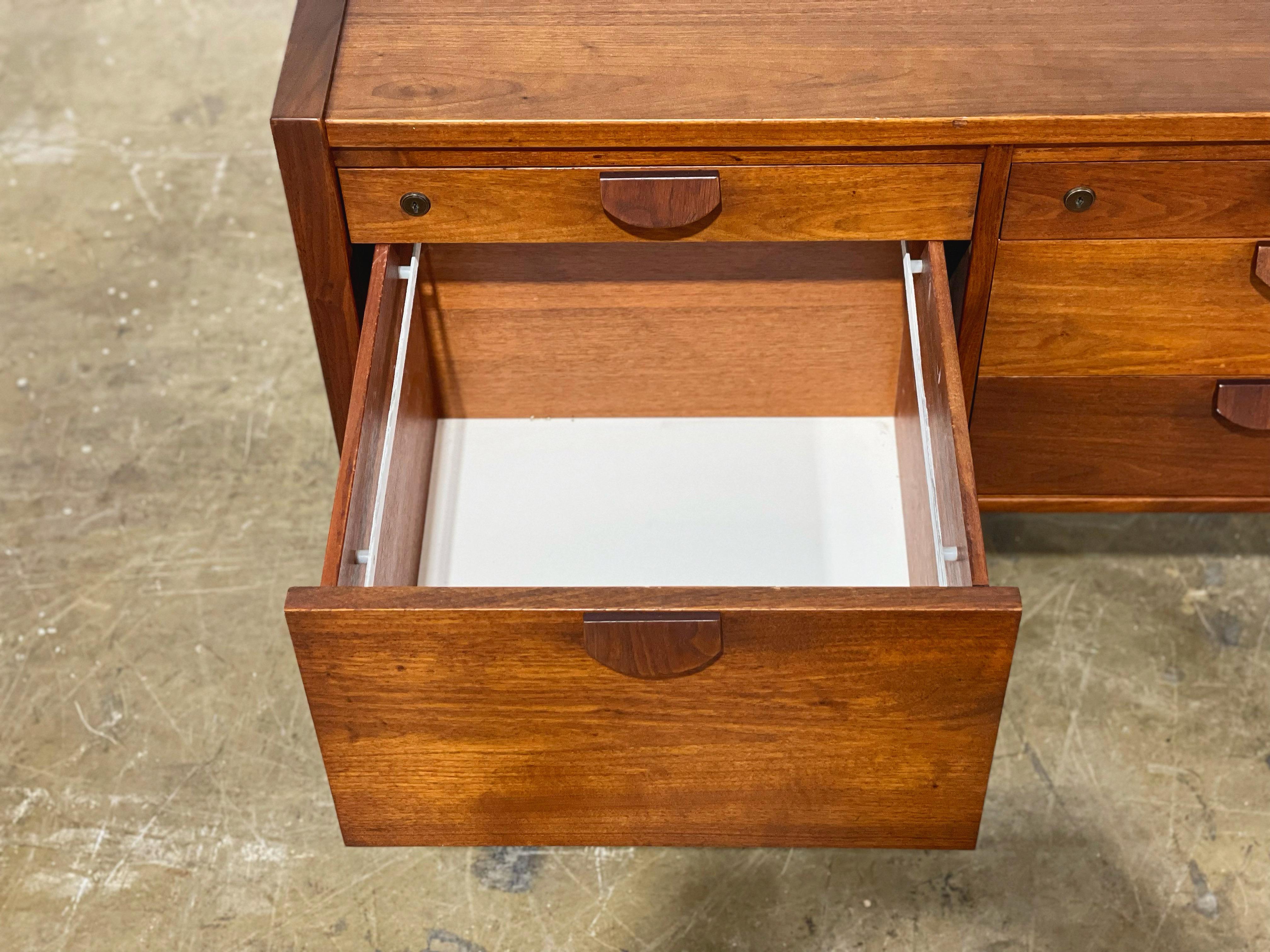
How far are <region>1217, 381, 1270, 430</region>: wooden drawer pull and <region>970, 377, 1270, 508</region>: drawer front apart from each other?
12 millimetres

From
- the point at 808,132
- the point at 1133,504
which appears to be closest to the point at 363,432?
the point at 808,132

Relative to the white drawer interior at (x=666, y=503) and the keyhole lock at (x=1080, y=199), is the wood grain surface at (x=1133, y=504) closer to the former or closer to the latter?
the white drawer interior at (x=666, y=503)

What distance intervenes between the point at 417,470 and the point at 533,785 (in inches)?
13.5

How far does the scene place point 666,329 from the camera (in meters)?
1.36

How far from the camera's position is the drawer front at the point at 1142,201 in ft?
3.78

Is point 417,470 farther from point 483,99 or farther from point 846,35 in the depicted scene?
point 846,35

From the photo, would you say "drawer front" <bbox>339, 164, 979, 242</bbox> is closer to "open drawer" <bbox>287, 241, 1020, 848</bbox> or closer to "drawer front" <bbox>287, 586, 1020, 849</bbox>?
"open drawer" <bbox>287, 241, 1020, 848</bbox>

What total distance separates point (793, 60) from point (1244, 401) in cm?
52

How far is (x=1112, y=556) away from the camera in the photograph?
1547mm

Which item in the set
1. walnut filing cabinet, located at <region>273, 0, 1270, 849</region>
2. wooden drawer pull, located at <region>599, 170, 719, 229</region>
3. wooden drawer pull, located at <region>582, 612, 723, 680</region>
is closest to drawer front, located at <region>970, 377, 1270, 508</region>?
walnut filing cabinet, located at <region>273, 0, 1270, 849</region>

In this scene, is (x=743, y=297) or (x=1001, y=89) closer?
(x=1001, y=89)

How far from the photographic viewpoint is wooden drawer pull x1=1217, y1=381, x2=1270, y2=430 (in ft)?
4.24

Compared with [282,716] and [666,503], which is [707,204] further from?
[282,716]

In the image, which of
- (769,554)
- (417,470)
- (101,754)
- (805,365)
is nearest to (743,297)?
(805,365)
